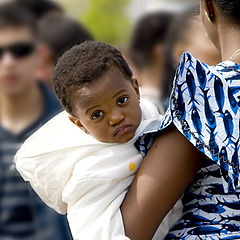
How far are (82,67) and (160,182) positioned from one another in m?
0.44

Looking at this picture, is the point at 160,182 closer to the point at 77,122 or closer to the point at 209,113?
the point at 209,113

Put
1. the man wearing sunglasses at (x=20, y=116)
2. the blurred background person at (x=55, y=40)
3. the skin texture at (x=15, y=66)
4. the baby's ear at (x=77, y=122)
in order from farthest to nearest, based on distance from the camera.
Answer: the blurred background person at (x=55, y=40) → the skin texture at (x=15, y=66) → the man wearing sunglasses at (x=20, y=116) → the baby's ear at (x=77, y=122)

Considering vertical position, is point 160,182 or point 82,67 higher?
point 82,67

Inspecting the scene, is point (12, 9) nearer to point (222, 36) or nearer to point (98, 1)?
point (222, 36)

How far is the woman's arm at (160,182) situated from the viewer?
2.02 m

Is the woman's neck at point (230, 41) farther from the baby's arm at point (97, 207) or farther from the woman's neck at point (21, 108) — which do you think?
the woman's neck at point (21, 108)

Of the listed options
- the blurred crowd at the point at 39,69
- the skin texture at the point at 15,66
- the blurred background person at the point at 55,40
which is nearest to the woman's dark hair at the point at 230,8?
the blurred crowd at the point at 39,69

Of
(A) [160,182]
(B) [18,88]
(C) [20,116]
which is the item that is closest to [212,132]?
(A) [160,182]

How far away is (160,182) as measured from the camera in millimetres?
2027

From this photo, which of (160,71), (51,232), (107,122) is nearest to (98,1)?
(160,71)

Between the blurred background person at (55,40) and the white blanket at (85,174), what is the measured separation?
306 centimetres

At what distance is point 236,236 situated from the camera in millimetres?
2027

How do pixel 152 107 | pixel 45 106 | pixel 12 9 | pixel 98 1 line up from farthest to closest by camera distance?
pixel 98 1, pixel 12 9, pixel 45 106, pixel 152 107

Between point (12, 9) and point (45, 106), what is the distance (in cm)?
88
